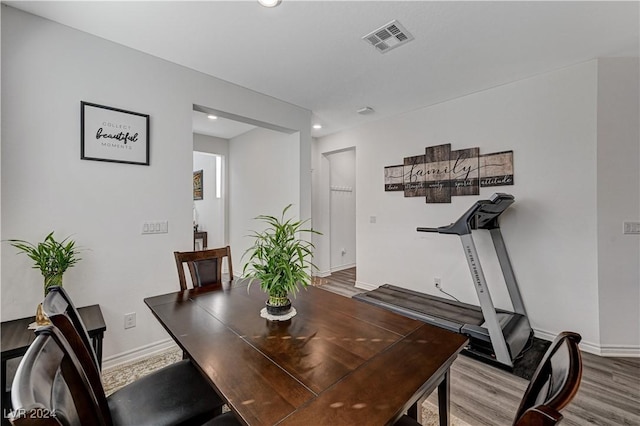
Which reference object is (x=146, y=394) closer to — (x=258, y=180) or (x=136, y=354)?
(x=136, y=354)

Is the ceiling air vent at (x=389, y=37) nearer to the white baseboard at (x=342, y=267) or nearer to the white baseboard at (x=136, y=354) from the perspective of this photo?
the white baseboard at (x=136, y=354)

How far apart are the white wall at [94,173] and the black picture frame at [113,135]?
0.05m

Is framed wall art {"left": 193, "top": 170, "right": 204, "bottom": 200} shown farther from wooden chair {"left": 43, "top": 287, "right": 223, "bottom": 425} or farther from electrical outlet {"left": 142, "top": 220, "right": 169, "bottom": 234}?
wooden chair {"left": 43, "top": 287, "right": 223, "bottom": 425}

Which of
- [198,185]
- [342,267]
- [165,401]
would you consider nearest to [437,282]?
[342,267]

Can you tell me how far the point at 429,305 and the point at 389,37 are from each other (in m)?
2.70

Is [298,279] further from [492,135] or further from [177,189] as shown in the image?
[492,135]

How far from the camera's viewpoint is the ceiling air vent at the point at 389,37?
2109mm

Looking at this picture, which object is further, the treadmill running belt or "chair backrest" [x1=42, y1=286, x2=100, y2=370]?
the treadmill running belt

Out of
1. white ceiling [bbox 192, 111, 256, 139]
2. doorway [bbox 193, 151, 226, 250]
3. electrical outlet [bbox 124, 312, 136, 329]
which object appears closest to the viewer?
electrical outlet [bbox 124, 312, 136, 329]

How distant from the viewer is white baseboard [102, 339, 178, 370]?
2262 millimetres

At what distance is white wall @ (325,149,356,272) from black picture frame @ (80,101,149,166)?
344 centimetres

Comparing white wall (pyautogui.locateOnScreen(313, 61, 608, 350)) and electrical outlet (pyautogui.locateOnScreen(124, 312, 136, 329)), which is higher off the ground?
white wall (pyautogui.locateOnScreen(313, 61, 608, 350))

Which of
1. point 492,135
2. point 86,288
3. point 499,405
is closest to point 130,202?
point 86,288

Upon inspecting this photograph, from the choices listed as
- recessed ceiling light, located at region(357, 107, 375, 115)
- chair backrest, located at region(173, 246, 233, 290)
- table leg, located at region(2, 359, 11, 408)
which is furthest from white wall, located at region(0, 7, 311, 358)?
recessed ceiling light, located at region(357, 107, 375, 115)
